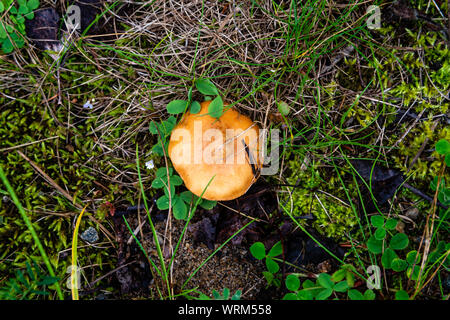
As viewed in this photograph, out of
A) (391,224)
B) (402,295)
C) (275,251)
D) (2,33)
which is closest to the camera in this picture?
(402,295)

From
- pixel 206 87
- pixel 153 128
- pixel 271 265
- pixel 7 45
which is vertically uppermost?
pixel 7 45

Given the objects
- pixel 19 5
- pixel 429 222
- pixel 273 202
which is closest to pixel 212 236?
pixel 273 202

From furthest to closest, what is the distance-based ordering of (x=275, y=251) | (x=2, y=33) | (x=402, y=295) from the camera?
(x=2, y=33), (x=275, y=251), (x=402, y=295)

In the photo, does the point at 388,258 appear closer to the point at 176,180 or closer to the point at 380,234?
the point at 380,234

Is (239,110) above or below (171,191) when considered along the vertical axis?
above

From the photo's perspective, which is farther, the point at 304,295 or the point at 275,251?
the point at 275,251

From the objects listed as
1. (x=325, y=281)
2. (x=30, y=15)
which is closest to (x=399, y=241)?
(x=325, y=281)
